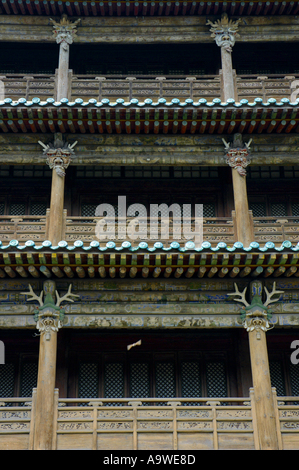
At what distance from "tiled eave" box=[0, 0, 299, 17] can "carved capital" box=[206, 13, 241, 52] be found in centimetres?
30

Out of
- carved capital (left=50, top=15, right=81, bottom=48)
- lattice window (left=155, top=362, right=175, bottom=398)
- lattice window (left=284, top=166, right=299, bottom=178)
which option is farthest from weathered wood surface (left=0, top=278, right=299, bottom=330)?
carved capital (left=50, top=15, right=81, bottom=48)

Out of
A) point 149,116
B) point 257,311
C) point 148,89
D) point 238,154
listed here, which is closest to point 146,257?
point 257,311

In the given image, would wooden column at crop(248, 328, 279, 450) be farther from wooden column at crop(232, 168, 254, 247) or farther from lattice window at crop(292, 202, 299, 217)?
lattice window at crop(292, 202, 299, 217)

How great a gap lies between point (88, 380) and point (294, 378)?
5.29 meters

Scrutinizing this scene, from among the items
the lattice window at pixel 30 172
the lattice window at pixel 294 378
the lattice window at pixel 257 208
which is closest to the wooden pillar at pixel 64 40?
the lattice window at pixel 30 172

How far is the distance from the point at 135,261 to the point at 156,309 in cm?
147

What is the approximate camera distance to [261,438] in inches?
479

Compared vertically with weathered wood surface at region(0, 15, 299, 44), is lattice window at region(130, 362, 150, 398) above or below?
below

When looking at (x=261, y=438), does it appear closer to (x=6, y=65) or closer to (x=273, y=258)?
(x=273, y=258)

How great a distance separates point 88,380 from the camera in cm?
1498

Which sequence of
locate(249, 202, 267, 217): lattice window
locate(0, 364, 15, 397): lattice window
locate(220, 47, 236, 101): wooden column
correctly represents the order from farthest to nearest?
locate(249, 202, 267, 217): lattice window
locate(220, 47, 236, 101): wooden column
locate(0, 364, 15, 397): lattice window

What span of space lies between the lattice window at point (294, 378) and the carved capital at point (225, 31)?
9.13m

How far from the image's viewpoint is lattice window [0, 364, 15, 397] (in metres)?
14.8

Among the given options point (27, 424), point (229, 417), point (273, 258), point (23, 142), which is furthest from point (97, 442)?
point (23, 142)
